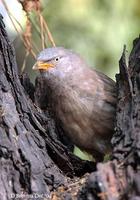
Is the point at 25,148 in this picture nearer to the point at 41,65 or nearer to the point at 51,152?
the point at 51,152

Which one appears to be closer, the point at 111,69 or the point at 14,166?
the point at 14,166

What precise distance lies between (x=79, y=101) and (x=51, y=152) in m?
0.65

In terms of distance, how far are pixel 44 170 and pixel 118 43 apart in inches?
125

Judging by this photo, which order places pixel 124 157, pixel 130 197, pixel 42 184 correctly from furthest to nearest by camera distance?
pixel 42 184
pixel 124 157
pixel 130 197

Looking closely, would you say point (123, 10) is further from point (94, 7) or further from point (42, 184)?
point (42, 184)

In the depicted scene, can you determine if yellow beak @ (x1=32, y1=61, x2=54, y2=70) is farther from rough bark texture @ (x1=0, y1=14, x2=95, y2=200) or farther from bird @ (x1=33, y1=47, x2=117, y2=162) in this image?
rough bark texture @ (x1=0, y1=14, x2=95, y2=200)

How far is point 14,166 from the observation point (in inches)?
149

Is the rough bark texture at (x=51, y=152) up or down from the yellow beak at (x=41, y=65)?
down

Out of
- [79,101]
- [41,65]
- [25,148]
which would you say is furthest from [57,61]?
[25,148]

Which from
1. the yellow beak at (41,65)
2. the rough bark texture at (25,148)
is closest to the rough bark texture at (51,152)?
the rough bark texture at (25,148)

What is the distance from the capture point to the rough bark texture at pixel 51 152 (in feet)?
11.0

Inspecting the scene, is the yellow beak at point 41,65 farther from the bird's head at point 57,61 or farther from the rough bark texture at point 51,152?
the rough bark texture at point 51,152

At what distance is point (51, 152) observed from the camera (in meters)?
4.21

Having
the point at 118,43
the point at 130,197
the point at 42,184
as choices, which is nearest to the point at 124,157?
the point at 130,197
